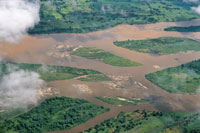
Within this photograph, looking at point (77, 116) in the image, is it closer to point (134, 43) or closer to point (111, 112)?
point (111, 112)

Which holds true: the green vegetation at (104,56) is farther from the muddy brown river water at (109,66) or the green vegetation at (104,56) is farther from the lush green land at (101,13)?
the lush green land at (101,13)

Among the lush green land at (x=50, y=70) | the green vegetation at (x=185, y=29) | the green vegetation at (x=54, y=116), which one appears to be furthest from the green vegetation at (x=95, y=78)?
the green vegetation at (x=185, y=29)

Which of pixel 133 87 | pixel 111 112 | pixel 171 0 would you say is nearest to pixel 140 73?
pixel 133 87

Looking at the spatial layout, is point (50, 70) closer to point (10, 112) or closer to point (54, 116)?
point (54, 116)

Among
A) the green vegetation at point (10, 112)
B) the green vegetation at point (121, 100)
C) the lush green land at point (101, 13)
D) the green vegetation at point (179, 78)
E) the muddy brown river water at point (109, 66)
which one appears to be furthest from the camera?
the lush green land at point (101, 13)

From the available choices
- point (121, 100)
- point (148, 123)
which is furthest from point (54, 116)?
point (148, 123)
